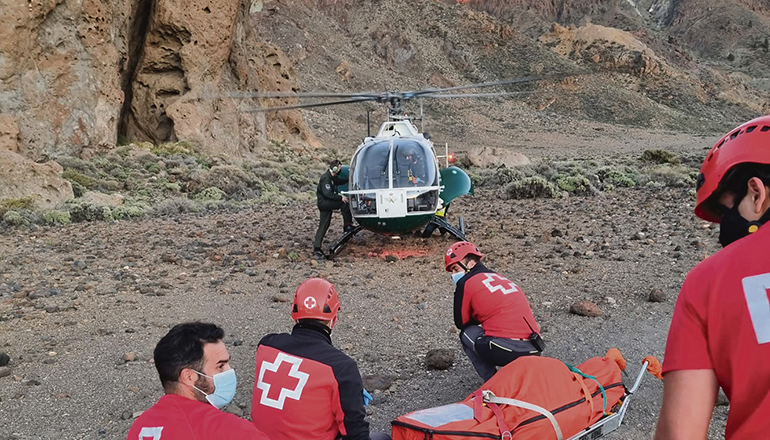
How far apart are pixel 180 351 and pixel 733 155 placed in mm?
2166

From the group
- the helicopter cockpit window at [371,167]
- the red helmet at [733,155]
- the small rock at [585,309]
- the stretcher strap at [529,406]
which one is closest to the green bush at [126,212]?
the helicopter cockpit window at [371,167]

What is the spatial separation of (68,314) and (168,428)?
564 cm

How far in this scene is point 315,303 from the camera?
3.38m

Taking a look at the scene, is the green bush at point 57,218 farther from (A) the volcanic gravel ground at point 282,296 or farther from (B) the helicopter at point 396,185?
(B) the helicopter at point 396,185

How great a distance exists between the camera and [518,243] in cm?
1023

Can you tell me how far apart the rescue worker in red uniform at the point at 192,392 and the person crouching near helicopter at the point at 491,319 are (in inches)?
91.0

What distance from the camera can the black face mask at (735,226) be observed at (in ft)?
5.34

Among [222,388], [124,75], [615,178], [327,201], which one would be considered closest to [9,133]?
[124,75]

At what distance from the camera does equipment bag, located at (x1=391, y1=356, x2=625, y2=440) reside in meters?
3.14

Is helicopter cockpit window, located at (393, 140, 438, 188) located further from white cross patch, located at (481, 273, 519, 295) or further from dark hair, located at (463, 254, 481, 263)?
white cross patch, located at (481, 273, 519, 295)

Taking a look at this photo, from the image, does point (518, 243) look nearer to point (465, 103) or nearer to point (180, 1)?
point (180, 1)

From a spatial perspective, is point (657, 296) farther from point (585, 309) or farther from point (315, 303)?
point (315, 303)

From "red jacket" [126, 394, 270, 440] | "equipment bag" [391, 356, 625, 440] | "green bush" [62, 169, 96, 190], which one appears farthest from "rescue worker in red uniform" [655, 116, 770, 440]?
"green bush" [62, 169, 96, 190]

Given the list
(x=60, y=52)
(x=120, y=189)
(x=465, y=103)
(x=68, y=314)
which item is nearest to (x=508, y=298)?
(x=68, y=314)
